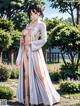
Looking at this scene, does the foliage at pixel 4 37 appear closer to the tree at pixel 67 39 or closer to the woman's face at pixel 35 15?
the tree at pixel 67 39

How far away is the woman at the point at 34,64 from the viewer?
8.71 meters

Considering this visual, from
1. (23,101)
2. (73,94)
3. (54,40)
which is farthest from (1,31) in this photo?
(23,101)

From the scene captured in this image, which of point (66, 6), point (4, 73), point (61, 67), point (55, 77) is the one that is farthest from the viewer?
point (66, 6)

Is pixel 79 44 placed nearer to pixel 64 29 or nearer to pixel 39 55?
pixel 64 29

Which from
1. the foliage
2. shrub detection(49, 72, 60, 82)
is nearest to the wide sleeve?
shrub detection(49, 72, 60, 82)

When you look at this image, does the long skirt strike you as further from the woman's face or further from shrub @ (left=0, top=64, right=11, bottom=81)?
shrub @ (left=0, top=64, right=11, bottom=81)

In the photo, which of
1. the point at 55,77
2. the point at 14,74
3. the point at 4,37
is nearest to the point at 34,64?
the point at 55,77

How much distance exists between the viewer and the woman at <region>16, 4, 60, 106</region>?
8711 mm

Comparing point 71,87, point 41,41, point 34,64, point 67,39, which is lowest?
point 71,87

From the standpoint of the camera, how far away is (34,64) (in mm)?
8898

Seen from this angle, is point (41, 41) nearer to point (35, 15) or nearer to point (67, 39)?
point (35, 15)

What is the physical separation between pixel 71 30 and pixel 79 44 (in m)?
0.62

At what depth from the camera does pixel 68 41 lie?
14812 mm

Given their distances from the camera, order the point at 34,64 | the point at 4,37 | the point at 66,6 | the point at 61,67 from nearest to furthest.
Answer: the point at 34,64 → the point at 61,67 → the point at 4,37 → the point at 66,6
